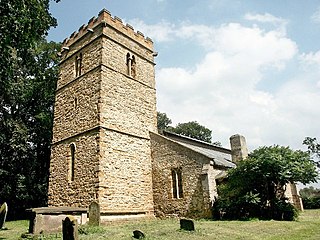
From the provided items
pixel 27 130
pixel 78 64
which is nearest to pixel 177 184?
pixel 78 64

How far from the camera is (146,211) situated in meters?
17.5

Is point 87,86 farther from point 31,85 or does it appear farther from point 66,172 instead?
point 31,85

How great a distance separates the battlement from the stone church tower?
75mm

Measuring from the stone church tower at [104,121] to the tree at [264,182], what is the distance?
532 centimetres

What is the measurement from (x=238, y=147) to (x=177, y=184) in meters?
6.04

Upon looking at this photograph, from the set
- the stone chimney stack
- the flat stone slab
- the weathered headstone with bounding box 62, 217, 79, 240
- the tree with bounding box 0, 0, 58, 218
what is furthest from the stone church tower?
the weathered headstone with bounding box 62, 217, 79, 240

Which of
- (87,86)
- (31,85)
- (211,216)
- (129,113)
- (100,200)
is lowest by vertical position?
(211,216)

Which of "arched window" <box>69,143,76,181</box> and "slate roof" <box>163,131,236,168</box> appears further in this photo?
"slate roof" <box>163,131,236,168</box>

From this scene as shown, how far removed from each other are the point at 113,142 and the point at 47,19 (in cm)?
758

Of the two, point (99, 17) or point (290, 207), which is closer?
point (290, 207)

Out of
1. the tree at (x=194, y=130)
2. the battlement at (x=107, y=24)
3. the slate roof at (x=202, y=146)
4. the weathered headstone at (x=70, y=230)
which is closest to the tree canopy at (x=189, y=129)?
the tree at (x=194, y=130)

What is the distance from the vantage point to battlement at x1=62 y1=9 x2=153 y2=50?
63.1 feet

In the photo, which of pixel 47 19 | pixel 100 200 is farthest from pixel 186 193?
pixel 47 19

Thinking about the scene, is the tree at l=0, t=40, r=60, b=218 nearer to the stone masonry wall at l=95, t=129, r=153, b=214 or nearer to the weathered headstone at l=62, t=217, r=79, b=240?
the stone masonry wall at l=95, t=129, r=153, b=214
